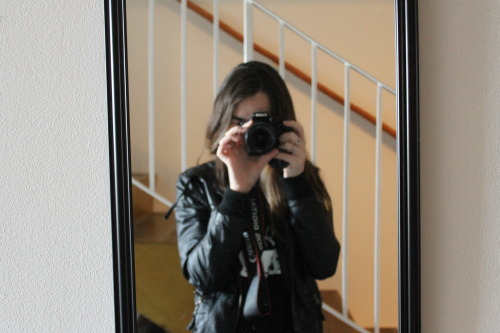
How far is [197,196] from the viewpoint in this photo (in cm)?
85

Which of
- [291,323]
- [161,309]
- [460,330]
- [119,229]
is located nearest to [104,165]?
[119,229]

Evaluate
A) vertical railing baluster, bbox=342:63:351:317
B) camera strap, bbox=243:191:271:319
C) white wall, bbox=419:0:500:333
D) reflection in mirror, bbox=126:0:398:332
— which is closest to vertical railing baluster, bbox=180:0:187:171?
reflection in mirror, bbox=126:0:398:332

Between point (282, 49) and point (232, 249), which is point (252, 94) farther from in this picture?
point (232, 249)

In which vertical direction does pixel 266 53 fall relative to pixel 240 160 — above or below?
above

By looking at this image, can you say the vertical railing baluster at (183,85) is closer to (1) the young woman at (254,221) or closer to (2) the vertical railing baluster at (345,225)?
(1) the young woman at (254,221)

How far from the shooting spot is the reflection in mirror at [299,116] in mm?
833

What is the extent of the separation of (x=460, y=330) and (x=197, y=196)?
1.51 feet

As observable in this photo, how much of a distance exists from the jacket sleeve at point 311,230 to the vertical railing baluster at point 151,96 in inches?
7.9

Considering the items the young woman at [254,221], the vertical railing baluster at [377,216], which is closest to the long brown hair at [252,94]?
the young woman at [254,221]

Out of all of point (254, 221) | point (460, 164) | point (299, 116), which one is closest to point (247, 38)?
point (299, 116)

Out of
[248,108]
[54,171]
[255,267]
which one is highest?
[248,108]

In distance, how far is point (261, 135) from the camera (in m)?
0.82

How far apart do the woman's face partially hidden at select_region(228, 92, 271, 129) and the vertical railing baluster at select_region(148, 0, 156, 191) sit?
12cm

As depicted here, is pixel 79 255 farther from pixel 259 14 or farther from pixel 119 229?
pixel 259 14
